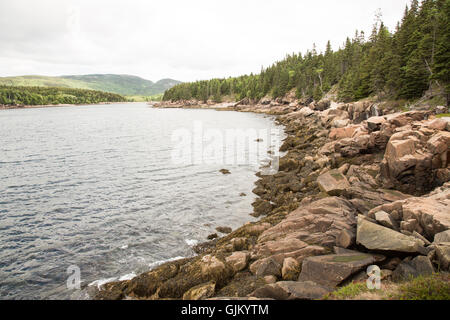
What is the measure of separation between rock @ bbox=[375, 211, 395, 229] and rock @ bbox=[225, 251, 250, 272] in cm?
692

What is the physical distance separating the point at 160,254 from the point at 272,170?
2016 cm

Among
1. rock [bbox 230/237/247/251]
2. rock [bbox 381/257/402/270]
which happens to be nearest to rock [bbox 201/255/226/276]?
rock [bbox 230/237/247/251]

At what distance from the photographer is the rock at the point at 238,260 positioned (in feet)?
38.7

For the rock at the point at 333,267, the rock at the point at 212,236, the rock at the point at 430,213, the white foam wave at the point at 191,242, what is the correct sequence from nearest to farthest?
the rock at the point at 333,267 → the rock at the point at 430,213 → the white foam wave at the point at 191,242 → the rock at the point at 212,236

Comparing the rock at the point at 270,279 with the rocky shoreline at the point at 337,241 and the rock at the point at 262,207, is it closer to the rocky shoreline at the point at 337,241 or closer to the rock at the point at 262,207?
the rocky shoreline at the point at 337,241

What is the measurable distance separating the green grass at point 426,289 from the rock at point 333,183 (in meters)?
10.8

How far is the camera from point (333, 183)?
1916cm

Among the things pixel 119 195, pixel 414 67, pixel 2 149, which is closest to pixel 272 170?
pixel 119 195

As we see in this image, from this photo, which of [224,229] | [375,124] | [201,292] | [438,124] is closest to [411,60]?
[375,124]

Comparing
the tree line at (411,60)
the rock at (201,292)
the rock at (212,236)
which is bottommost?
the rock at (212,236)

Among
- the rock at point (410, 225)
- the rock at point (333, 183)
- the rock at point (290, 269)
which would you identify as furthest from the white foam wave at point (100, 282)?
the rock at point (333, 183)

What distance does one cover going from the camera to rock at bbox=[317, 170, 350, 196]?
18.2 meters

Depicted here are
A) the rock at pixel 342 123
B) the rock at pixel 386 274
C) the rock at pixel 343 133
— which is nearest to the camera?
the rock at pixel 386 274

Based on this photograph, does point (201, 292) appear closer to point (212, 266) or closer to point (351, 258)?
point (212, 266)
